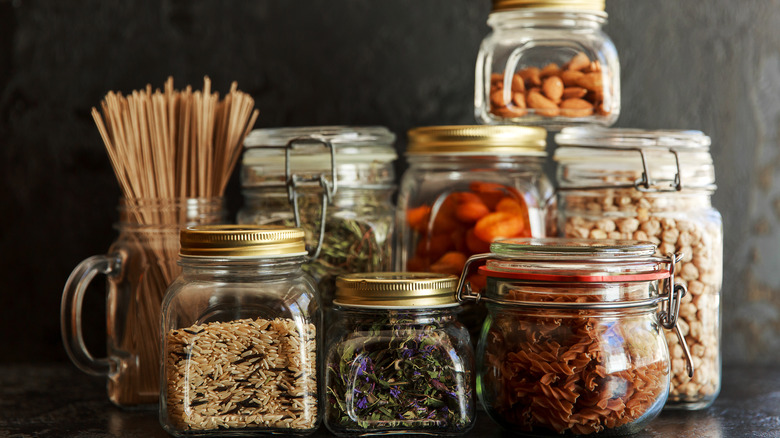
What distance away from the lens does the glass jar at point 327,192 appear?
3.38 ft

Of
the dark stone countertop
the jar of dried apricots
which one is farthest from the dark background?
the jar of dried apricots

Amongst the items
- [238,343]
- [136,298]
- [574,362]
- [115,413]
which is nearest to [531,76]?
[574,362]

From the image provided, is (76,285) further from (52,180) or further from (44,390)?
(52,180)

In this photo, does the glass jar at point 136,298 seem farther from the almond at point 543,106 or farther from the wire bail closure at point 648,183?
the wire bail closure at point 648,183

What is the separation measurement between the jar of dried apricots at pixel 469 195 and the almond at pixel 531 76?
0.22ft

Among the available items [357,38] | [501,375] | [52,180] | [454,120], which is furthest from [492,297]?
[52,180]

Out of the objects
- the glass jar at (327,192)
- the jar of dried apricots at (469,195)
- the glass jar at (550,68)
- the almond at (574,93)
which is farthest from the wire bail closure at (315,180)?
the almond at (574,93)

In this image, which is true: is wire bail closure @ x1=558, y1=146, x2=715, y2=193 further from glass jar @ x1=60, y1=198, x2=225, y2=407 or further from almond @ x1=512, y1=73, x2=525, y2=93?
glass jar @ x1=60, y1=198, x2=225, y2=407

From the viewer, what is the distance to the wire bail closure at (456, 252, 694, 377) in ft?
2.75

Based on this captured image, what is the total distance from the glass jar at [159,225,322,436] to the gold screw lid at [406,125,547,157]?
0.27m

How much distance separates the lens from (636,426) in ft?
2.81

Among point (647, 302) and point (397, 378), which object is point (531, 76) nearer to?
point (647, 302)

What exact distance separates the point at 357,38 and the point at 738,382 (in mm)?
871

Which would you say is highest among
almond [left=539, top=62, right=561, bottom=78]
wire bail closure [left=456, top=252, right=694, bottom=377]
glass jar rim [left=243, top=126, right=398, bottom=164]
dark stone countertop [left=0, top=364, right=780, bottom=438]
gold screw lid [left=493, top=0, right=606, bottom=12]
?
gold screw lid [left=493, top=0, right=606, bottom=12]
